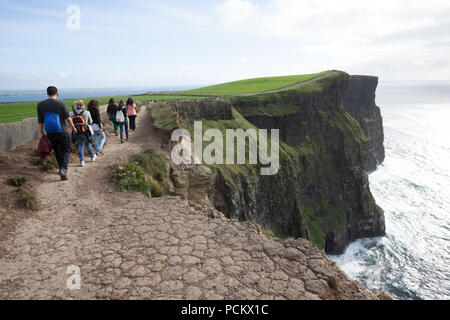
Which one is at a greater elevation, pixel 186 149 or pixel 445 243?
pixel 186 149

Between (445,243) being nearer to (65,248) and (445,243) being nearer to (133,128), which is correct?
(133,128)

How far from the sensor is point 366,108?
10725cm

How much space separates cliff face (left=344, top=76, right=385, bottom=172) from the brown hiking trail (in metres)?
106

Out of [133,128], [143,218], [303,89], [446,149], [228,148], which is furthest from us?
[446,149]

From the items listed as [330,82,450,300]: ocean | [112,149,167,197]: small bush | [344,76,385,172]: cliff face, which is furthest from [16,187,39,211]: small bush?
[344,76,385,172]: cliff face

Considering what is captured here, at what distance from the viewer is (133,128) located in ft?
63.3

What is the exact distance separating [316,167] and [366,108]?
2572 inches

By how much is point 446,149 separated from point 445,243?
9419 centimetres

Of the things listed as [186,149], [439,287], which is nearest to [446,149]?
[439,287]

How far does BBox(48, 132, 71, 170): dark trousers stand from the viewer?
32.7 ft

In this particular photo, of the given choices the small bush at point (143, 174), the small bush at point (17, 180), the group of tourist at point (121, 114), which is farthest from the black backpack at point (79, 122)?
the group of tourist at point (121, 114)

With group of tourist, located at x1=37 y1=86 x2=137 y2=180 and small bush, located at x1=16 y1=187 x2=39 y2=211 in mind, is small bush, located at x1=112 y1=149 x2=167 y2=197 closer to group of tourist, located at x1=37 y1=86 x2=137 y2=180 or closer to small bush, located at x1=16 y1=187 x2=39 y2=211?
group of tourist, located at x1=37 y1=86 x2=137 y2=180

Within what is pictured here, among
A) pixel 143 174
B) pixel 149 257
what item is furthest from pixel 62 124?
pixel 149 257

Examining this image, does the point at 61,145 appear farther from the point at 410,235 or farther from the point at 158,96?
the point at 410,235
